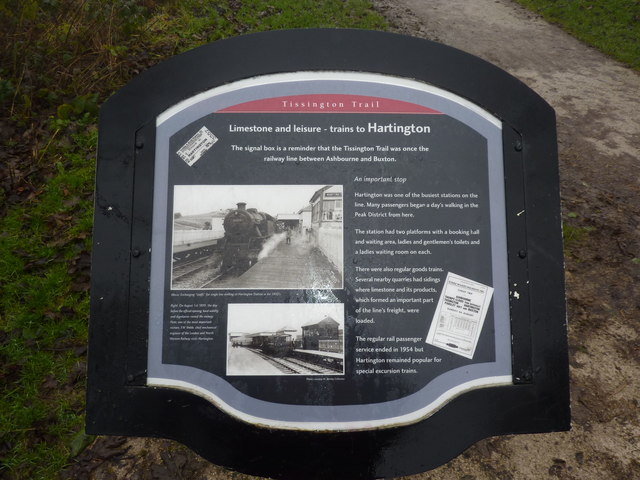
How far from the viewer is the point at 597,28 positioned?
9008mm

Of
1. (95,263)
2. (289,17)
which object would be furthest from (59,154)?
(289,17)

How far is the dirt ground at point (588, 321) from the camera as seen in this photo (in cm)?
268

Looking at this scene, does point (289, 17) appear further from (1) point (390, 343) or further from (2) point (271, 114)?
(1) point (390, 343)

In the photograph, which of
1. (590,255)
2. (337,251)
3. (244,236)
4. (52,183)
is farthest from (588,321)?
(52,183)

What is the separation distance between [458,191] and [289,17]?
22.0 feet

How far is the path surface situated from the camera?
8.90 ft

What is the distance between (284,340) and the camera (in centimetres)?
196

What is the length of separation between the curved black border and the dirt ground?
2.90ft

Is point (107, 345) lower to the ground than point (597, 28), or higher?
lower

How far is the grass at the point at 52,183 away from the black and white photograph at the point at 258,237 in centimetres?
172

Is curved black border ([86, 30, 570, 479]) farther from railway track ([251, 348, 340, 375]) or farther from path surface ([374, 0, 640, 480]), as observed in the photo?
path surface ([374, 0, 640, 480])

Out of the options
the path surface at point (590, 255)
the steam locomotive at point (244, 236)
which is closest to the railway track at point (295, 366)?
the steam locomotive at point (244, 236)

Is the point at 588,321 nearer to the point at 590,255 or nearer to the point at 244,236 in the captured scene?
the point at 590,255

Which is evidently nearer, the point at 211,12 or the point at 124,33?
the point at 124,33
